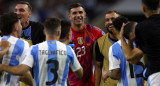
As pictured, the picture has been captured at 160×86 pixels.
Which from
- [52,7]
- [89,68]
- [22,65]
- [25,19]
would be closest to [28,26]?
[25,19]

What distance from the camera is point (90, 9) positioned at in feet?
45.5

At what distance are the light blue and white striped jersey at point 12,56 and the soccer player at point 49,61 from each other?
158 millimetres

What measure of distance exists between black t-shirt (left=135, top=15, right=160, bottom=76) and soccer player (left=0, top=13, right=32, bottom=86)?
1.52 meters

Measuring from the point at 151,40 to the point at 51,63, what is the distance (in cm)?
125

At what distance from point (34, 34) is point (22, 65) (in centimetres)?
219

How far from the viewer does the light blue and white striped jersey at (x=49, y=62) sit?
4.05m

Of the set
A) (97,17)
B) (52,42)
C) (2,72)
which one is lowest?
(97,17)

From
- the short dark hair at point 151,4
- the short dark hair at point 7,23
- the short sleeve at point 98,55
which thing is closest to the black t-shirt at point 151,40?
the short dark hair at point 151,4

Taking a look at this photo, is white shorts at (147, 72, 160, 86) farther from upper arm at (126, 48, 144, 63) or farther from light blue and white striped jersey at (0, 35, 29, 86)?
light blue and white striped jersey at (0, 35, 29, 86)

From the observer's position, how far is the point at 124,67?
4.69 metres

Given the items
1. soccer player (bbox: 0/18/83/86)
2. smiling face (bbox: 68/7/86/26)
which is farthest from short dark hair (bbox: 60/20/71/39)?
smiling face (bbox: 68/7/86/26)

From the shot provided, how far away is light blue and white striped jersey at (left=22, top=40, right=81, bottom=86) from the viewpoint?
4047 millimetres

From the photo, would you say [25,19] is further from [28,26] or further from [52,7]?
[52,7]

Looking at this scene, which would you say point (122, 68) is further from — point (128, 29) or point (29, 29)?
point (29, 29)
